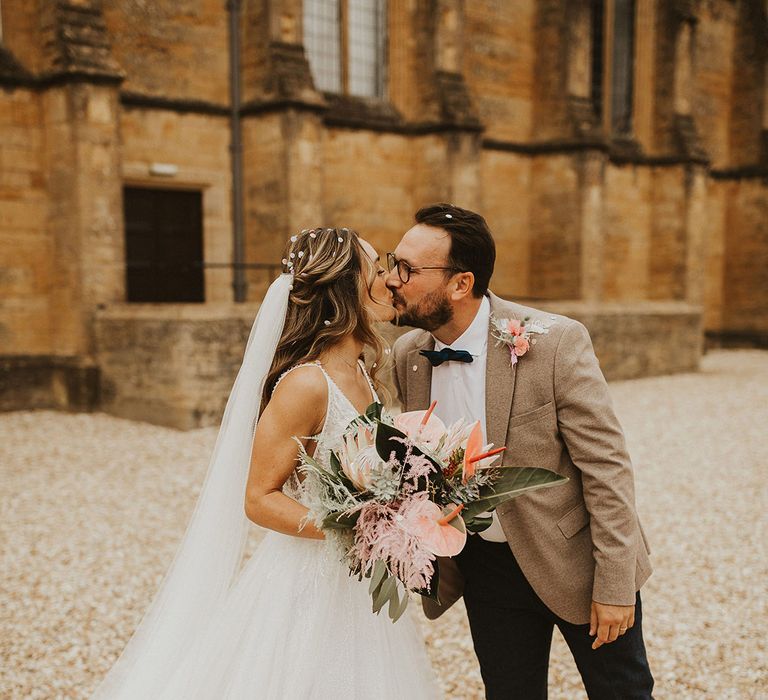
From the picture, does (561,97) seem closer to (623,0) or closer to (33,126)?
(623,0)

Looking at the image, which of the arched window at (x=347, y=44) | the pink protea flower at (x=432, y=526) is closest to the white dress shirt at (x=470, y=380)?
the pink protea flower at (x=432, y=526)

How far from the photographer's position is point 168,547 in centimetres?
523

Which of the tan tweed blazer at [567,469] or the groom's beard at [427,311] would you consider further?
the groom's beard at [427,311]

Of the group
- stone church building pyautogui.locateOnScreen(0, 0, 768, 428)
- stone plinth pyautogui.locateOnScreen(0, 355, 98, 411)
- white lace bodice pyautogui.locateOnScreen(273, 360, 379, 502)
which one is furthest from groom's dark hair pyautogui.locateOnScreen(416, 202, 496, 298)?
stone plinth pyautogui.locateOnScreen(0, 355, 98, 411)

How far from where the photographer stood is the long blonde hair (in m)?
2.24

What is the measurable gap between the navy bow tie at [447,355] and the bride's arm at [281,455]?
32cm

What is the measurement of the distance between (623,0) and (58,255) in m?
14.9

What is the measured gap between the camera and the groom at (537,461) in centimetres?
202

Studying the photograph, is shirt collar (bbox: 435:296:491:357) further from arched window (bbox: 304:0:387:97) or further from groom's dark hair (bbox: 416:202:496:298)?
arched window (bbox: 304:0:387:97)

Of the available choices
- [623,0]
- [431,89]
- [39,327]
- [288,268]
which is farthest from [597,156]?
[288,268]

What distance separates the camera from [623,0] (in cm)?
1875

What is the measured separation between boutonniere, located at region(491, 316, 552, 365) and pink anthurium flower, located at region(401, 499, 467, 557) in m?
0.52

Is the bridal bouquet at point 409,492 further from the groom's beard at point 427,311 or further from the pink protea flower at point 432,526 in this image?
the groom's beard at point 427,311

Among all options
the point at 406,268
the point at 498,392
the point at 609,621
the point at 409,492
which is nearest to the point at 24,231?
the point at 406,268
